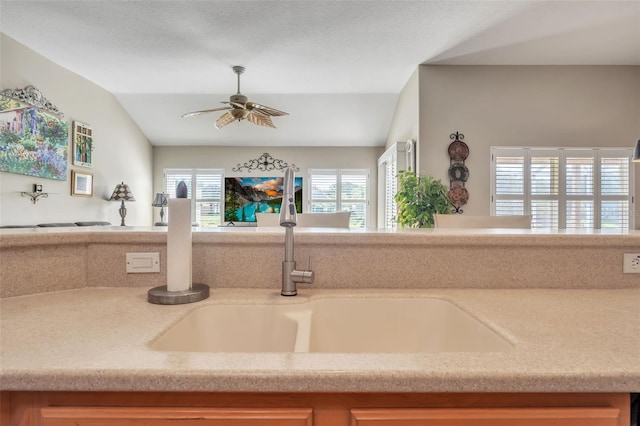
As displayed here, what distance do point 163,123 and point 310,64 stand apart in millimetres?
3532

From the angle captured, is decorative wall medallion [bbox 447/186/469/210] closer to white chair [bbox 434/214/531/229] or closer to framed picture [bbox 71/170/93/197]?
white chair [bbox 434/214/531/229]

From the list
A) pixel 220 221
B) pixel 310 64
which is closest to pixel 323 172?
pixel 220 221

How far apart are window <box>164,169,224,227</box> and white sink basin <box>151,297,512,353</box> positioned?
6604mm

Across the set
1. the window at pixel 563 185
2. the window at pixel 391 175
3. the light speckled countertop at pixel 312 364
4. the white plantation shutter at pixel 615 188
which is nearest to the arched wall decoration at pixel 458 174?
the window at pixel 563 185

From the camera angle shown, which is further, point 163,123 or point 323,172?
point 323,172

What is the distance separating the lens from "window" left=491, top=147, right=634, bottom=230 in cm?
432

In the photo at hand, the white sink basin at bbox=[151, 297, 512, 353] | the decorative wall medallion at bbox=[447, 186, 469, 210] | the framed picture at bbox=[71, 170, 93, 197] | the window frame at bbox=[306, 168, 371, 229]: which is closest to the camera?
the white sink basin at bbox=[151, 297, 512, 353]

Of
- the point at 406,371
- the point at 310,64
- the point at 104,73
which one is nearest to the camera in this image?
the point at 406,371

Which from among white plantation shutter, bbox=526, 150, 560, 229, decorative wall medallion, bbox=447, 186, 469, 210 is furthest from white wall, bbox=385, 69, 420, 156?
white plantation shutter, bbox=526, 150, 560, 229

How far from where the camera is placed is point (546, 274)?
42.9 inches

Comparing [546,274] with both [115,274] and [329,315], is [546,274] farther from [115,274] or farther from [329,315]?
[115,274]

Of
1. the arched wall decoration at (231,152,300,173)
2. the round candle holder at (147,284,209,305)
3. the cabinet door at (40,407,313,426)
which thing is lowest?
the cabinet door at (40,407,313,426)

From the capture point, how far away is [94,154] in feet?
17.4

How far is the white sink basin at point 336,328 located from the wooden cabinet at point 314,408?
0.69 ft
